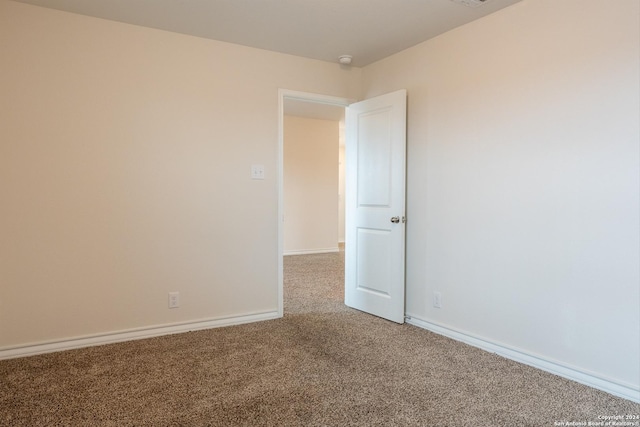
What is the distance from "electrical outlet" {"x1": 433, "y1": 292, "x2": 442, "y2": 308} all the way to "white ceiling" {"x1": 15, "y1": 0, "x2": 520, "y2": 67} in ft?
6.70

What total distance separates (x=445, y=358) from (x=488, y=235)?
89 centimetres

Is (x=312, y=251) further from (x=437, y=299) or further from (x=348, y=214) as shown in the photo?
(x=437, y=299)

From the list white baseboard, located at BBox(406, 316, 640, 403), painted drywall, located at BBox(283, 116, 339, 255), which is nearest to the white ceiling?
white baseboard, located at BBox(406, 316, 640, 403)

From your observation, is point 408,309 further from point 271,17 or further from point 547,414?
point 271,17

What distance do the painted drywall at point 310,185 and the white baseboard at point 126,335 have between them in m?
3.72

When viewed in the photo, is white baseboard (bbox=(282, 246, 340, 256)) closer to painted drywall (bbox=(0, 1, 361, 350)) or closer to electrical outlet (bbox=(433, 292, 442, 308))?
painted drywall (bbox=(0, 1, 361, 350))

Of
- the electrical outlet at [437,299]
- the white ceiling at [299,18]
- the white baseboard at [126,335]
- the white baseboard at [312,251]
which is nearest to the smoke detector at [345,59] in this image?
the white ceiling at [299,18]

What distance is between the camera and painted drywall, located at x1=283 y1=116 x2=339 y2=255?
7184mm

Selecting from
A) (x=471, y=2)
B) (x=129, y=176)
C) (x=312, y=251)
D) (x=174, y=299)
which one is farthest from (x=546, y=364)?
(x=312, y=251)

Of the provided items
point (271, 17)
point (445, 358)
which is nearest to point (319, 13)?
point (271, 17)

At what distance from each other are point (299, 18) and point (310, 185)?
183 inches

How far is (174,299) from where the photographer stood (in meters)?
3.14

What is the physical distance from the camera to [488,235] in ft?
9.12

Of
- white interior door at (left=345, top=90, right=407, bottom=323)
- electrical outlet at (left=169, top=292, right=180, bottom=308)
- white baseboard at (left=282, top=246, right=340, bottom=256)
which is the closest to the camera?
electrical outlet at (left=169, top=292, right=180, bottom=308)
